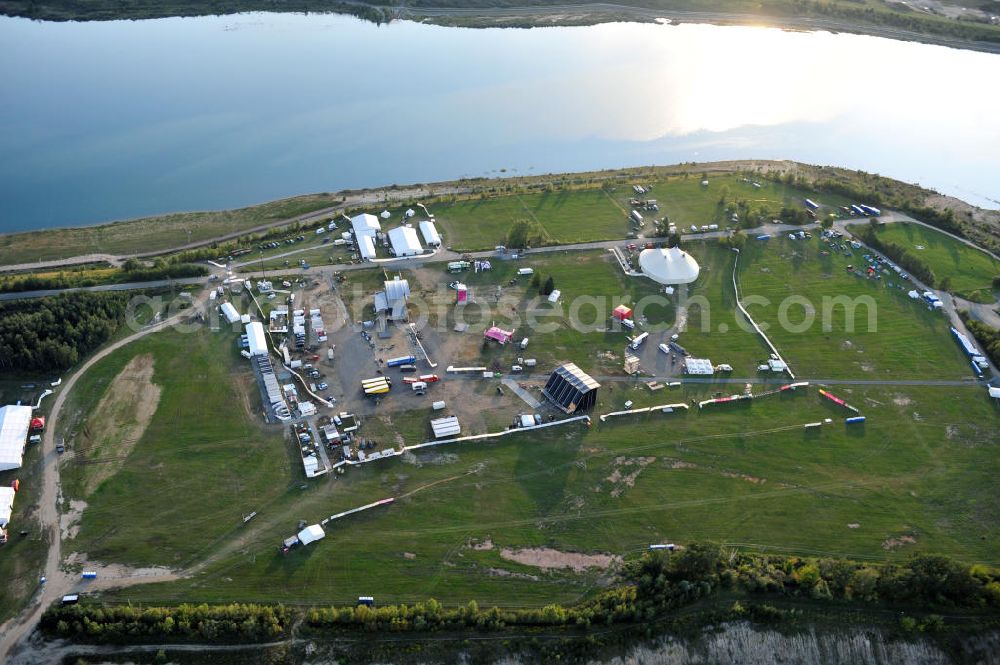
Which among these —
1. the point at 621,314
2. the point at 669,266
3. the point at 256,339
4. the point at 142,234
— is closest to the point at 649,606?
the point at 621,314

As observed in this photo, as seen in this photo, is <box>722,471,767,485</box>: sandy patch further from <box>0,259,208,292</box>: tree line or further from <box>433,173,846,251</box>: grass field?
<box>0,259,208,292</box>: tree line

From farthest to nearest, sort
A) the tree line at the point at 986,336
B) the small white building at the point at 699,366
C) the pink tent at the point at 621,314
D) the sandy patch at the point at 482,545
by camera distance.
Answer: the pink tent at the point at 621,314
the tree line at the point at 986,336
the small white building at the point at 699,366
the sandy patch at the point at 482,545

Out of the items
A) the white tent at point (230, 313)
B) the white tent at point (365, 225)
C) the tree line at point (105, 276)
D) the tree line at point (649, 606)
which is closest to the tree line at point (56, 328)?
the tree line at point (105, 276)

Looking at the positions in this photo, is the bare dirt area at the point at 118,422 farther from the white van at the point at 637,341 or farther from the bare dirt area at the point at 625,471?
the white van at the point at 637,341

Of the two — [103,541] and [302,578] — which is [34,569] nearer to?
[103,541]

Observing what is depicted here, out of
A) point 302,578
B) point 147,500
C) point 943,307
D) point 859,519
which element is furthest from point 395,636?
point 943,307
